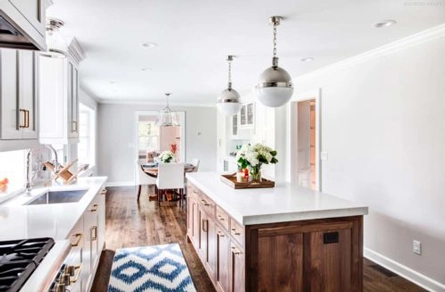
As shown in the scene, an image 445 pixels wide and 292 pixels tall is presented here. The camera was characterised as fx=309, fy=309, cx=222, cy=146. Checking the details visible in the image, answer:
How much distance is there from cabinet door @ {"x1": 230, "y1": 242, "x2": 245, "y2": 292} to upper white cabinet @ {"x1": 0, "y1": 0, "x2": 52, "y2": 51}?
1600 mm

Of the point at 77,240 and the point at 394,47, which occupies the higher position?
the point at 394,47

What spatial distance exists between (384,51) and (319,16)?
1238 mm

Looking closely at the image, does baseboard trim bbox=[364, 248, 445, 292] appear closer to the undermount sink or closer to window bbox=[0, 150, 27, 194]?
the undermount sink

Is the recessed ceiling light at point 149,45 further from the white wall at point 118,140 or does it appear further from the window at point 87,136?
the white wall at point 118,140

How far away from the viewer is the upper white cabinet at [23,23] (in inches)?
38.8

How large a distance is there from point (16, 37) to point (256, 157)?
202 cm

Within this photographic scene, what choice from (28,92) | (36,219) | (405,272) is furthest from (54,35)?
(405,272)

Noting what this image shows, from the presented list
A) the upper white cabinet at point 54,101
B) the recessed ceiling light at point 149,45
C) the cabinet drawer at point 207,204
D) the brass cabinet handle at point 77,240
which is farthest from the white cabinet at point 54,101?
the cabinet drawer at point 207,204

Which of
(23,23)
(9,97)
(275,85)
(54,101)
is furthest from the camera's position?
(54,101)

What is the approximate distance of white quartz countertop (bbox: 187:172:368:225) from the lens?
196 cm

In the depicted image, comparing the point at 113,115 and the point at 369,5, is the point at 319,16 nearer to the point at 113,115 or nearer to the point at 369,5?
the point at 369,5

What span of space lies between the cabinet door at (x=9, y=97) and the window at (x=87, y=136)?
17.9ft

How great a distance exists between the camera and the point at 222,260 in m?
2.44

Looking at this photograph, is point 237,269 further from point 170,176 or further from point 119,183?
point 119,183
